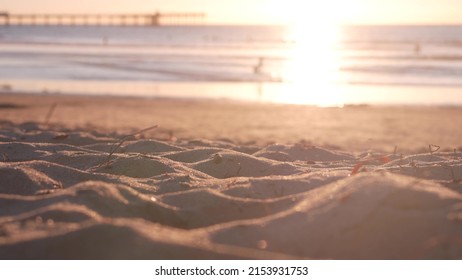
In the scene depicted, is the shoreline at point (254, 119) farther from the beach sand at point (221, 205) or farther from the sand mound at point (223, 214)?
the sand mound at point (223, 214)

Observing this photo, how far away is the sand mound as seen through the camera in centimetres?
204

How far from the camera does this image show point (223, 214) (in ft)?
8.64

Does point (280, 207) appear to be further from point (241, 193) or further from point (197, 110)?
point (197, 110)

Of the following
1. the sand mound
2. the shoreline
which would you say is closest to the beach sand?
the sand mound

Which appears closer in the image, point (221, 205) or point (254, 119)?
point (221, 205)

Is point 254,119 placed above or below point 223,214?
above

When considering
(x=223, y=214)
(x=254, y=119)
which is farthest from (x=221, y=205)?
(x=254, y=119)

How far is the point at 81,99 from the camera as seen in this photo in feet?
46.3

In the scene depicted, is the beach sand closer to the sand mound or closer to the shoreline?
the sand mound

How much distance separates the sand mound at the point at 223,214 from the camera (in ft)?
6.69

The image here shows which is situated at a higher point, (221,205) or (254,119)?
(254,119)

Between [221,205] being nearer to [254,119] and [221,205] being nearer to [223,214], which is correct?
[223,214]

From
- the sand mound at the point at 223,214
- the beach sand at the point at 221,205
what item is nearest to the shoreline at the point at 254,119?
the beach sand at the point at 221,205

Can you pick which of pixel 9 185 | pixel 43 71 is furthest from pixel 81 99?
pixel 9 185
